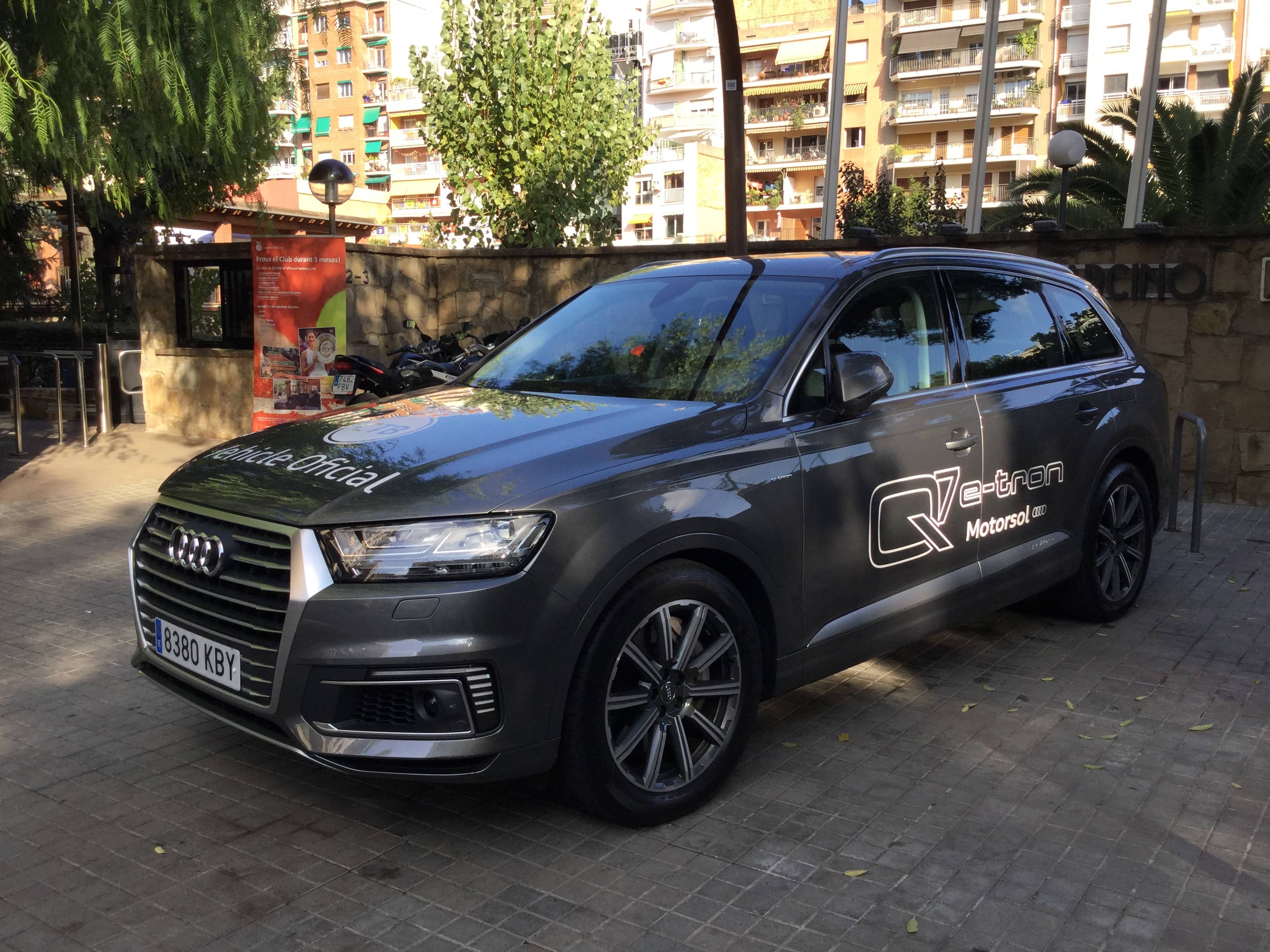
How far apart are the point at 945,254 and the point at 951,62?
224ft

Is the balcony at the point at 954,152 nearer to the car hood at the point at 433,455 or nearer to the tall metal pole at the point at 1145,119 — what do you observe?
the tall metal pole at the point at 1145,119

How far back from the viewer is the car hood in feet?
11.0

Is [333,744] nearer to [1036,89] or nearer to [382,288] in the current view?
A: [382,288]

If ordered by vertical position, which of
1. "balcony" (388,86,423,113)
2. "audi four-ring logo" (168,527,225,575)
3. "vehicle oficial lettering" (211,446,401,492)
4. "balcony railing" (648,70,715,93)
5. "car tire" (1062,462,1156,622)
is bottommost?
"car tire" (1062,462,1156,622)

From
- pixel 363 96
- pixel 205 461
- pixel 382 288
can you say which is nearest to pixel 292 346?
pixel 382 288

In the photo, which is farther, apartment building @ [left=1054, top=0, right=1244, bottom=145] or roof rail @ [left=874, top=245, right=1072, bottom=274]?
apartment building @ [left=1054, top=0, right=1244, bottom=145]

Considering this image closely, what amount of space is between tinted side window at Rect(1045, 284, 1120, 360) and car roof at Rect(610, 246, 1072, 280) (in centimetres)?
31

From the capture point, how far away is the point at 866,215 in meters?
20.4

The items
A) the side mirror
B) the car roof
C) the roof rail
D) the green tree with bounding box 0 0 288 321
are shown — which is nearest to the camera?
the side mirror

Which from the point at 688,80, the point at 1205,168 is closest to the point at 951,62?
the point at 688,80

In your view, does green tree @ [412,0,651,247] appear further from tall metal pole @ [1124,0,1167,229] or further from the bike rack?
the bike rack

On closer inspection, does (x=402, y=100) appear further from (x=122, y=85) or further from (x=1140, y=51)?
(x=122, y=85)

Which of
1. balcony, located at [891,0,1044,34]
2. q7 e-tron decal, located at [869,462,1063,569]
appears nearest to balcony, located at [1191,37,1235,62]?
balcony, located at [891,0,1044,34]

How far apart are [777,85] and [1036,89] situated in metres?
16.8
